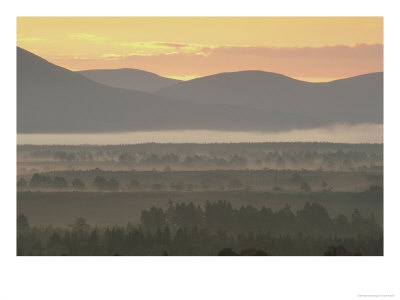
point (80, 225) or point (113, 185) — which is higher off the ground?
point (113, 185)

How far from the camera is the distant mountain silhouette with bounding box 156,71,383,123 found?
46.9 ft

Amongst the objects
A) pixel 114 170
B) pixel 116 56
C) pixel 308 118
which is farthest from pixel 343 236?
pixel 116 56

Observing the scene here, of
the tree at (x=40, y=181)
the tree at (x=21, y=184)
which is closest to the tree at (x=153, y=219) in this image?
the tree at (x=40, y=181)

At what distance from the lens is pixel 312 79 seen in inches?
580

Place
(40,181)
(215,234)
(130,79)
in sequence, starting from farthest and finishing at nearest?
(130,79), (40,181), (215,234)

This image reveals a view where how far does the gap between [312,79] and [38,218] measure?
5.62 m

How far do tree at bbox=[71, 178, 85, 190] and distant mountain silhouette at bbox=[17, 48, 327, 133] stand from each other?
0.94 metres

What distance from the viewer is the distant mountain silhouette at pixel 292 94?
563 inches

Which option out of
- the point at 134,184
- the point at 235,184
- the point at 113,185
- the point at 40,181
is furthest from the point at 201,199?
the point at 40,181

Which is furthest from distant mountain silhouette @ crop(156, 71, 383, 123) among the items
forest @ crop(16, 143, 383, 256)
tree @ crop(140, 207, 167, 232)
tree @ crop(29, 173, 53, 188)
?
tree @ crop(29, 173, 53, 188)

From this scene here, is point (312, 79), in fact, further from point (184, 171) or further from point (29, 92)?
point (29, 92)

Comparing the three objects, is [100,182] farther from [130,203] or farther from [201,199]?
[201,199]

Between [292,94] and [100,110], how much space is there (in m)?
3.59

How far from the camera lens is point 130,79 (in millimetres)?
14570
